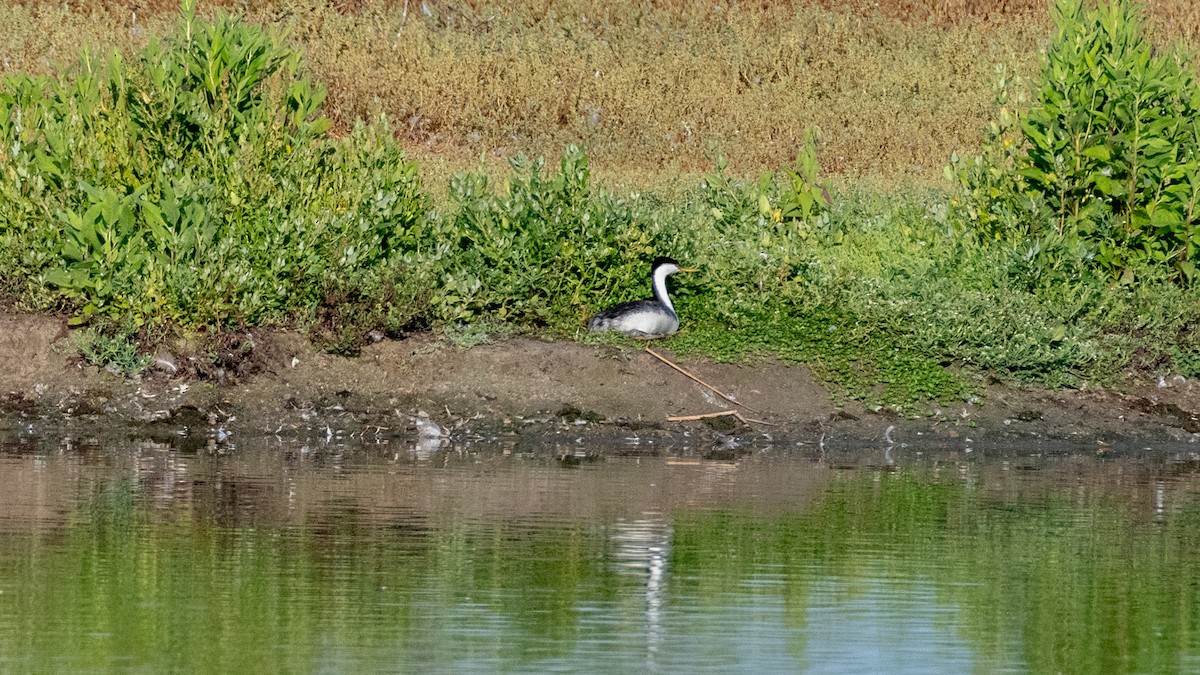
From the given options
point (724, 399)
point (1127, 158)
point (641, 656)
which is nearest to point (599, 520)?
point (641, 656)

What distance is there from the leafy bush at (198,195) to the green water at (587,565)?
2.34 m

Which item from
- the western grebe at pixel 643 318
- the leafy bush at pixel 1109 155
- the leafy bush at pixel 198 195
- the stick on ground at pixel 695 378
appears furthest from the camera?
the leafy bush at pixel 1109 155

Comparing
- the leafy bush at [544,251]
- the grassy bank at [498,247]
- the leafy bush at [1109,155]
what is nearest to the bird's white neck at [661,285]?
the grassy bank at [498,247]

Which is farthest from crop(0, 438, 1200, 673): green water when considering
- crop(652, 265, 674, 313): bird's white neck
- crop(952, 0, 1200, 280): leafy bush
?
crop(952, 0, 1200, 280): leafy bush

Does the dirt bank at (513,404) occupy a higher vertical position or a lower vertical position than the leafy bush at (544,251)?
lower

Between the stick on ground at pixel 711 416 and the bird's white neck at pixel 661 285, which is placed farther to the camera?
the bird's white neck at pixel 661 285

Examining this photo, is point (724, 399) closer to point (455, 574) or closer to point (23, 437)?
point (23, 437)

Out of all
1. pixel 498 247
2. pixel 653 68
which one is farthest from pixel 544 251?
pixel 653 68

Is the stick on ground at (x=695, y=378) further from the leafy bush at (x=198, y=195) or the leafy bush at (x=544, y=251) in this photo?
the leafy bush at (x=198, y=195)

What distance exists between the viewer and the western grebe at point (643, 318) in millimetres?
16312

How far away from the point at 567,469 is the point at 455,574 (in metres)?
4.33

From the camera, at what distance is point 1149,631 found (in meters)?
8.14

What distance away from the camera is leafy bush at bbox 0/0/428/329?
52.2 feet

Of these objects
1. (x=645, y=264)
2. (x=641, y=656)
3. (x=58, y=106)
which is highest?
(x=58, y=106)
